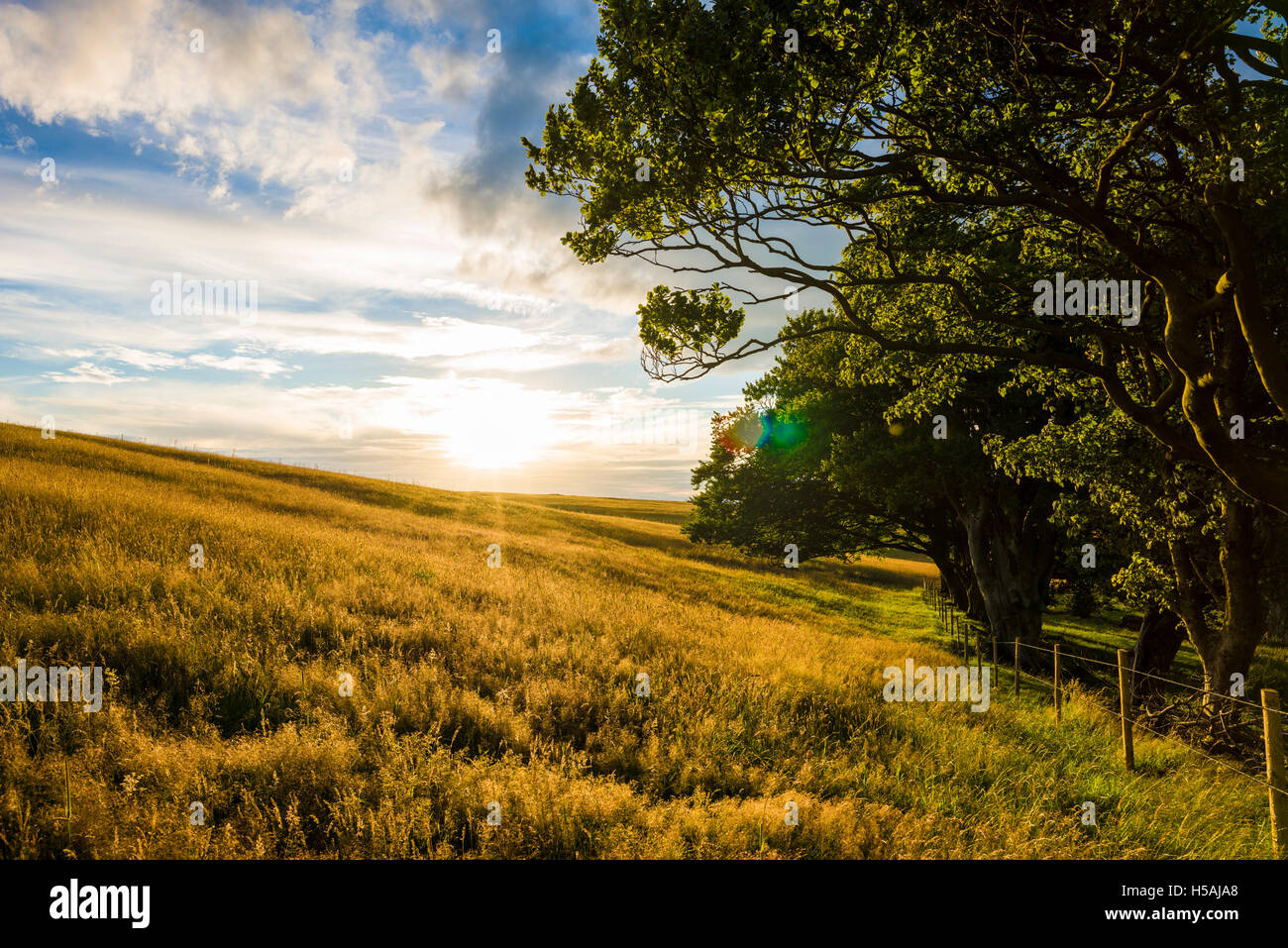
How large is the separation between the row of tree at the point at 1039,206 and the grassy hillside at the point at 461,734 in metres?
5.01

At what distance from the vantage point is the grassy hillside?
4605 millimetres

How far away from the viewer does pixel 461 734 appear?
6.57m

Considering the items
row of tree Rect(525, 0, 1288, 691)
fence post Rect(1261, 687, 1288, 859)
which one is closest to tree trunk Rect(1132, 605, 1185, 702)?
row of tree Rect(525, 0, 1288, 691)

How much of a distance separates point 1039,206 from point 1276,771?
25.6 ft

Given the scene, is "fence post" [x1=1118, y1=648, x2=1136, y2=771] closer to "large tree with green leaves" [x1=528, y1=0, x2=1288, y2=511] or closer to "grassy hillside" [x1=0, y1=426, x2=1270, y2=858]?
"grassy hillside" [x1=0, y1=426, x2=1270, y2=858]

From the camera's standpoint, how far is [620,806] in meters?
5.30

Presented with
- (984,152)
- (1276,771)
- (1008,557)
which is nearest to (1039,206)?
(984,152)

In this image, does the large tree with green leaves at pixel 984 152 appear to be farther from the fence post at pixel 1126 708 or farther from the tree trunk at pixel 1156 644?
the tree trunk at pixel 1156 644

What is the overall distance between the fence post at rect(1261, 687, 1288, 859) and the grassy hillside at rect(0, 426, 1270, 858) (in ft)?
0.98

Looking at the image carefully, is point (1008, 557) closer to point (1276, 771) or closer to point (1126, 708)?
point (1126, 708)

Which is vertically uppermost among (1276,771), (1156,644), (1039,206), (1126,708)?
(1039,206)
